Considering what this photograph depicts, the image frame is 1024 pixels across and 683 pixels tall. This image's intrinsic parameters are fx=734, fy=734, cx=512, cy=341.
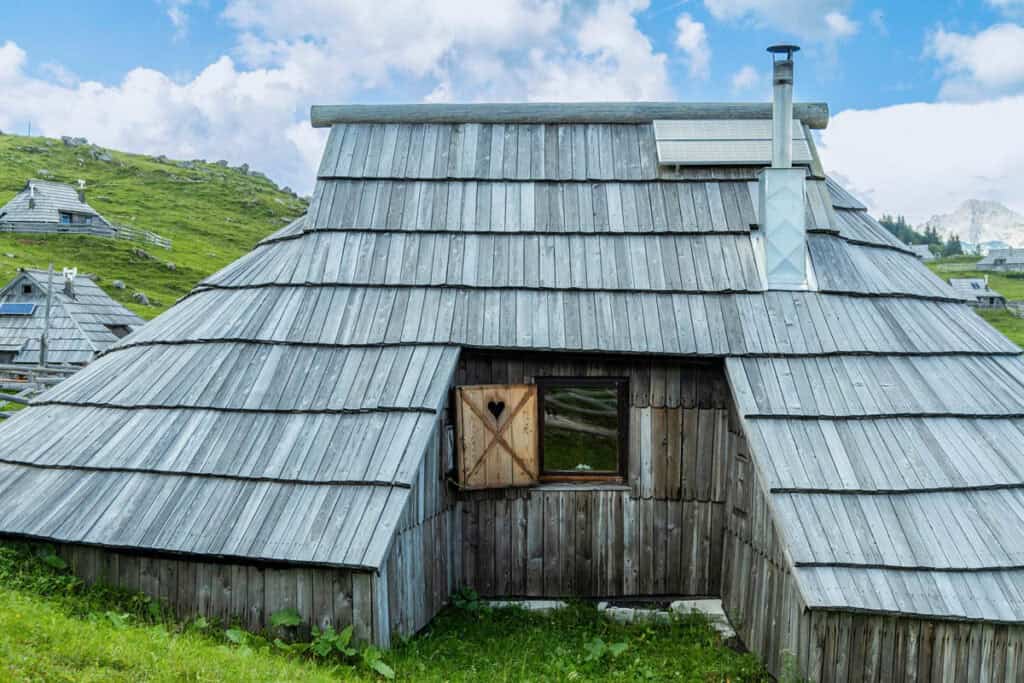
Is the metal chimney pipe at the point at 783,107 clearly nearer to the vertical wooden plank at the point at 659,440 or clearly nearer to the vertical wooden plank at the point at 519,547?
the vertical wooden plank at the point at 659,440

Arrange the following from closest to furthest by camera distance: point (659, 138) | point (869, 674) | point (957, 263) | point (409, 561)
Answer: point (869, 674)
point (409, 561)
point (659, 138)
point (957, 263)

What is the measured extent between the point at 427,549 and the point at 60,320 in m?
32.0

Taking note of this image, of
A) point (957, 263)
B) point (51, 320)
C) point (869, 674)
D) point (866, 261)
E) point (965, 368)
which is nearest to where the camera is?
point (869, 674)

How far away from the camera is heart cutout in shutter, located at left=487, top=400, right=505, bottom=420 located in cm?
804

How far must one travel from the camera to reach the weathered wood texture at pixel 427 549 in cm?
679

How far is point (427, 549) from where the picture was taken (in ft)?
24.3

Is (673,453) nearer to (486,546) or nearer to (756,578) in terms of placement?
(756,578)

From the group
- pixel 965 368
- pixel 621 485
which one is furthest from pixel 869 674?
pixel 965 368

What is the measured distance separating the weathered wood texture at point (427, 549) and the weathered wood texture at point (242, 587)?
0.96 feet

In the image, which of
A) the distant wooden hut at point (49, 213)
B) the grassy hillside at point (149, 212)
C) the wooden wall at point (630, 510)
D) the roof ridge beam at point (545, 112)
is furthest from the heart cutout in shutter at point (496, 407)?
the distant wooden hut at point (49, 213)

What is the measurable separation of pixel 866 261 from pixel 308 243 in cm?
696

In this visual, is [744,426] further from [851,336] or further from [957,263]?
[957,263]

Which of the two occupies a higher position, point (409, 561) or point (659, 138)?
point (659, 138)

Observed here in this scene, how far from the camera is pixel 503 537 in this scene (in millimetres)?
Result: 8289
